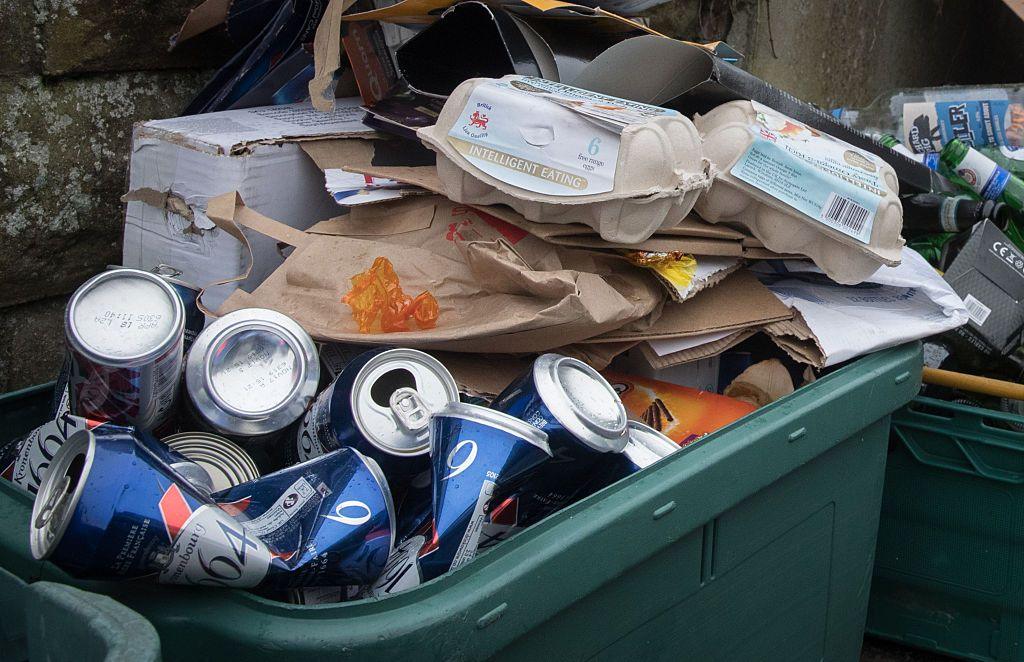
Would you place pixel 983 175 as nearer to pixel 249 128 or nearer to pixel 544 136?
pixel 544 136

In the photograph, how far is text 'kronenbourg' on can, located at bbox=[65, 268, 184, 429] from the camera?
103 cm

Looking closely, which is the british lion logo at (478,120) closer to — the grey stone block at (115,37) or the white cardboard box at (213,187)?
the white cardboard box at (213,187)

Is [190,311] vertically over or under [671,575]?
over

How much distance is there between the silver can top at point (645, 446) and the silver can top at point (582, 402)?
9cm

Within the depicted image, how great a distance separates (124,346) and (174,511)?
26 cm

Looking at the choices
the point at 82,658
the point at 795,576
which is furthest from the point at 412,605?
the point at 795,576

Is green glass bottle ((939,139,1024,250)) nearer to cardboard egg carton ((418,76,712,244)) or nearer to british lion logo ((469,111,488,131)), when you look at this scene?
cardboard egg carton ((418,76,712,244))

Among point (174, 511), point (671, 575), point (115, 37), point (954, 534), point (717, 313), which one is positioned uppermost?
point (115, 37)

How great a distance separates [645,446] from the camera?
4.11ft

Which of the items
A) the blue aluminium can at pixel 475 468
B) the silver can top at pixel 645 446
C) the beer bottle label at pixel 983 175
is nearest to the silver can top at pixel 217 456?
the blue aluminium can at pixel 475 468

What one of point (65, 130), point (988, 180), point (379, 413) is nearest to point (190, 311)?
point (379, 413)

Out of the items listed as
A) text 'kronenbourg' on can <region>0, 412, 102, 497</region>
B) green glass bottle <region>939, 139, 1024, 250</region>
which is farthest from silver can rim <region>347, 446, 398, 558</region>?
green glass bottle <region>939, 139, 1024, 250</region>

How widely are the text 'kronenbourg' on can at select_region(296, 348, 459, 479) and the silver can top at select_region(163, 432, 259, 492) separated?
0.08 metres

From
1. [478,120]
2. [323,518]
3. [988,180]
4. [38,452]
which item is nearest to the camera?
[323,518]
